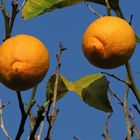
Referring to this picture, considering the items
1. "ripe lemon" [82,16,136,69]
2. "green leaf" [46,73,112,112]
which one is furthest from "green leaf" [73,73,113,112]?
"ripe lemon" [82,16,136,69]

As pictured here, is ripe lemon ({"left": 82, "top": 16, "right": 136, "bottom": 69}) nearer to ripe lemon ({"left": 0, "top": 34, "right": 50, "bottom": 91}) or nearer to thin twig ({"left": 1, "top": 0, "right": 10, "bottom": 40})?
ripe lemon ({"left": 0, "top": 34, "right": 50, "bottom": 91})

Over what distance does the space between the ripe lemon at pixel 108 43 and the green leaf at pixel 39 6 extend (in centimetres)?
29

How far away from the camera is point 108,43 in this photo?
1.63m

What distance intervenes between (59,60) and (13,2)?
376 millimetres

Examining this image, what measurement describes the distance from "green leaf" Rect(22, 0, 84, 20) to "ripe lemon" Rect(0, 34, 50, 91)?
23 cm

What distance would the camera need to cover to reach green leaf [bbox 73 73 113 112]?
1923mm

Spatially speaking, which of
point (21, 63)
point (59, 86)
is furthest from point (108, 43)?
point (59, 86)

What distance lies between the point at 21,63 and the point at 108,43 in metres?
0.31

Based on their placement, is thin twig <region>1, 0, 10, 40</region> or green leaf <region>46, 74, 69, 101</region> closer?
thin twig <region>1, 0, 10, 40</region>

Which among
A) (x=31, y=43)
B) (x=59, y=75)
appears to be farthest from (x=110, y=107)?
(x=31, y=43)

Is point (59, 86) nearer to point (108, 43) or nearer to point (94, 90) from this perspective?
point (94, 90)

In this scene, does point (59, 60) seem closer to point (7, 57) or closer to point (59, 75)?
point (59, 75)

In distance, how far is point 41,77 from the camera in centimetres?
165

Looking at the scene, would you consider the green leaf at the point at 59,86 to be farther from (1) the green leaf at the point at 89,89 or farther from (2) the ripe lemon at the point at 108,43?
(2) the ripe lemon at the point at 108,43
